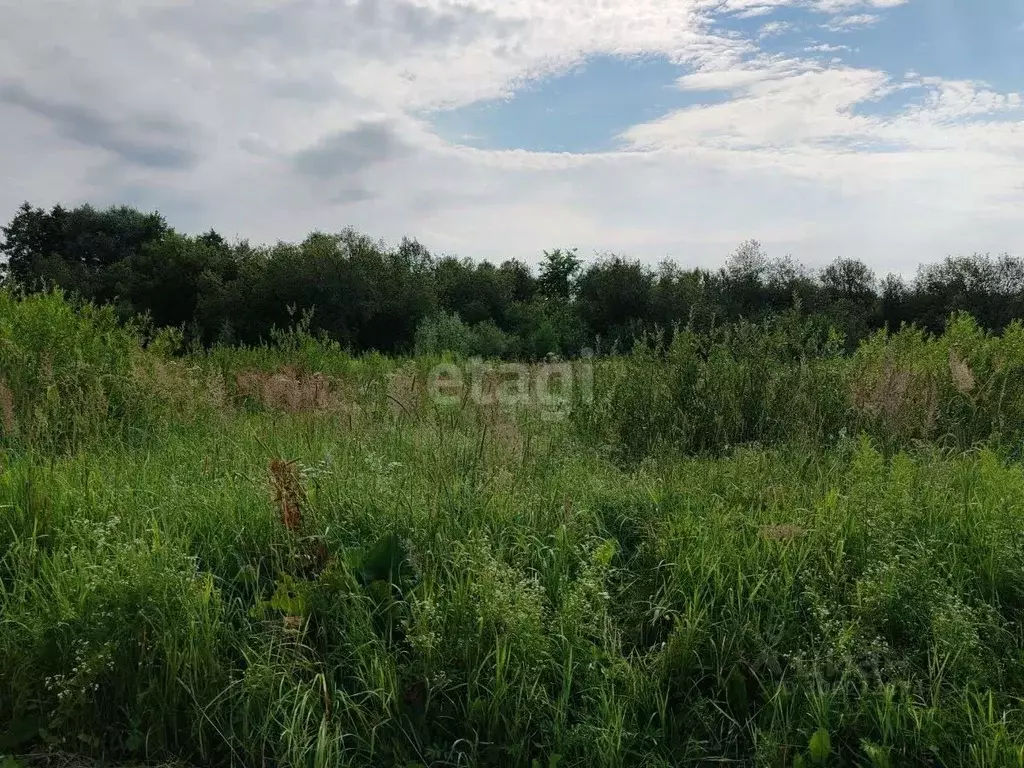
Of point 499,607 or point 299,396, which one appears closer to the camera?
point 499,607

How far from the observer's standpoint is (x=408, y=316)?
20281 mm

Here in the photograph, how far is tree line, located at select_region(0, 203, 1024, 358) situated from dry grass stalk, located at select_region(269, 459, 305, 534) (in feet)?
43.0

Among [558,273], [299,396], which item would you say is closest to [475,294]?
[558,273]

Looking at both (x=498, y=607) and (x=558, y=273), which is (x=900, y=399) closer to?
(x=498, y=607)

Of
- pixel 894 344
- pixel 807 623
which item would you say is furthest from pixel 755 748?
pixel 894 344

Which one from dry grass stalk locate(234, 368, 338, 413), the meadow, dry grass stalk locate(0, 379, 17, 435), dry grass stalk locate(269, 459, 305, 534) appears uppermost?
dry grass stalk locate(0, 379, 17, 435)

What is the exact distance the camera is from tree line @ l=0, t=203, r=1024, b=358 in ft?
62.8

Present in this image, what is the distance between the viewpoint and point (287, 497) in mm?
3238

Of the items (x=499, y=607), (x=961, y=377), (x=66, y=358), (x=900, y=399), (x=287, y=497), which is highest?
(x=66, y=358)

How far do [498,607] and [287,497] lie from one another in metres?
1.08

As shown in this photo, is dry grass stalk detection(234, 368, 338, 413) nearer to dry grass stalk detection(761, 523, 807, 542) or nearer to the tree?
dry grass stalk detection(761, 523, 807, 542)

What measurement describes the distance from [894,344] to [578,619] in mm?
6316

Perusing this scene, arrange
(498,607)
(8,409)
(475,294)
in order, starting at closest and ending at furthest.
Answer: (498,607) → (8,409) → (475,294)

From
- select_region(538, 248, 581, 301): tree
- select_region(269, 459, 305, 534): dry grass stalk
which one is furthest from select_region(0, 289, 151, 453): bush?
select_region(538, 248, 581, 301): tree
